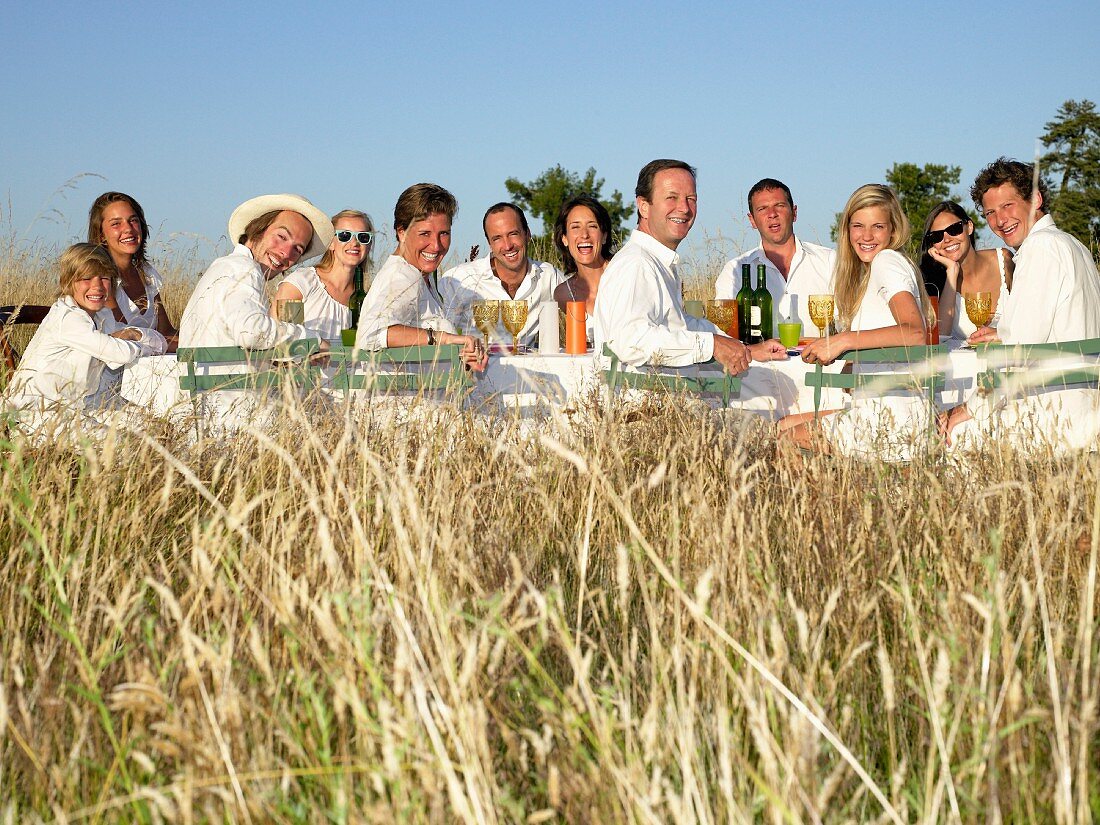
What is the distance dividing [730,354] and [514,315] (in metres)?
1.08

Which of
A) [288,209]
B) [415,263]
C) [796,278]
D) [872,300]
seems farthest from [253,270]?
[796,278]

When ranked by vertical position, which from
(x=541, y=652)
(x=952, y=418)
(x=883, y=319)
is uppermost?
(x=883, y=319)

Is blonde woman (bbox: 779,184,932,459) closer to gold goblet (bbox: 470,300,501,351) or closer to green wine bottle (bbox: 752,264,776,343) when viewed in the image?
green wine bottle (bbox: 752,264,776,343)

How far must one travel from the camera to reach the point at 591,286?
611 cm

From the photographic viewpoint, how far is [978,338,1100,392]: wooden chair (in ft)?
12.2

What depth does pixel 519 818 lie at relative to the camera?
1338mm

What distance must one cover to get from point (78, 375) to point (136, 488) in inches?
88.1

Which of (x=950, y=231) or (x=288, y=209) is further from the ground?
(x=288, y=209)

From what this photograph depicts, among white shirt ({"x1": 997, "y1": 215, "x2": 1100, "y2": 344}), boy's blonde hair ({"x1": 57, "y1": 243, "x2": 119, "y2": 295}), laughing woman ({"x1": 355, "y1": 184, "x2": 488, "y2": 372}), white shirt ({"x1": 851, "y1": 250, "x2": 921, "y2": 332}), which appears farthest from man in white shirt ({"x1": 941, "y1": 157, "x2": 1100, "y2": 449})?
boy's blonde hair ({"x1": 57, "y1": 243, "x2": 119, "y2": 295})

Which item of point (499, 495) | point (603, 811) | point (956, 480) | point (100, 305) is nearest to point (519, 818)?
point (603, 811)

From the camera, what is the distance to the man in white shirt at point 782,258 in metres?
6.40

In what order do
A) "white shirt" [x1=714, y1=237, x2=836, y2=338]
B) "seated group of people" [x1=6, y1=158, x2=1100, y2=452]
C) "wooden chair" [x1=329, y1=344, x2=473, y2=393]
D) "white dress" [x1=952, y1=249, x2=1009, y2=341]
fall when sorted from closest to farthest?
1. "wooden chair" [x1=329, y1=344, x2=473, y2=393]
2. "seated group of people" [x1=6, y1=158, x2=1100, y2=452]
3. "white dress" [x1=952, y1=249, x2=1009, y2=341]
4. "white shirt" [x1=714, y1=237, x2=836, y2=338]

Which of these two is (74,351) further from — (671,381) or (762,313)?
(762,313)

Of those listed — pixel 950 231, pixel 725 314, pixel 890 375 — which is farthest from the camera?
pixel 950 231
